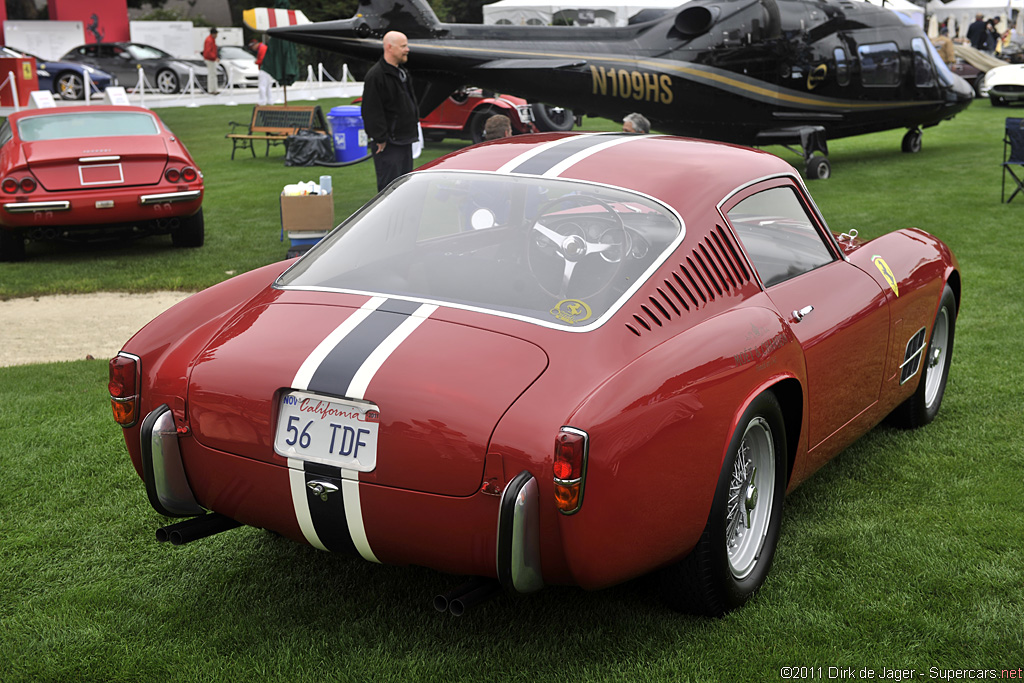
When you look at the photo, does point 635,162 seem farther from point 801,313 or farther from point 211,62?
point 211,62

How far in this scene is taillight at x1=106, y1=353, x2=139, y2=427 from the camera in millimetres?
3379

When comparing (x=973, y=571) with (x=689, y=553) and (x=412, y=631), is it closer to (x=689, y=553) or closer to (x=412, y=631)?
(x=689, y=553)

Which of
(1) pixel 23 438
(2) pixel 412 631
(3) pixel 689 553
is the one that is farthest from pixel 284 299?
(1) pixel 23 438

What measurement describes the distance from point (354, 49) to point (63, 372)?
9081 millimetres

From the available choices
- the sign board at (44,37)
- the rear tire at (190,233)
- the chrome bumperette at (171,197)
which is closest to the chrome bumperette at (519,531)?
the chrome bumperette at (171,197)

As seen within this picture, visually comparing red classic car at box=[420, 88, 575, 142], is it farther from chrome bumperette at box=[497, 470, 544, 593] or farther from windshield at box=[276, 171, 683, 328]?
chrome bumperette at box=[497, 470, 544, 593]

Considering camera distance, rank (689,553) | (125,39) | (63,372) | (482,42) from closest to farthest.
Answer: (689,553), (63,372), (482,42), (125,39)

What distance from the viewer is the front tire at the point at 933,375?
5004 mm

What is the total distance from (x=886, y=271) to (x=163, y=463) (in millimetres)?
3128

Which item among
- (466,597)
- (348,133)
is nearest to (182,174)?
(348,133)

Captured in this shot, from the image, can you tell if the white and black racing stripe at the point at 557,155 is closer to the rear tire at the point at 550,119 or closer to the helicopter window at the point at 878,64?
the helicopter window at the point at 878,64

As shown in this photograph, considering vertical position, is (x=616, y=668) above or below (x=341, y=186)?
above

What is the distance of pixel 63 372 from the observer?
6.41 metres

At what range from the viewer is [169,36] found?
132 feet
